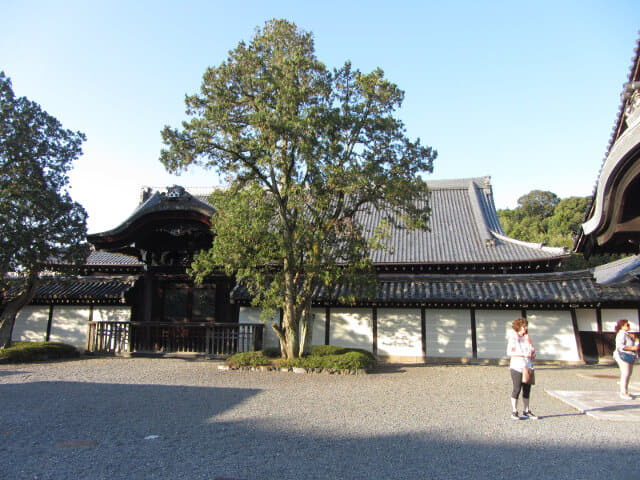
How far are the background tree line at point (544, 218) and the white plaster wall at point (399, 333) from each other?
26587 mm

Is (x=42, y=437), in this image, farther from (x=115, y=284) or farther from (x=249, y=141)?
(x=115, y=284)

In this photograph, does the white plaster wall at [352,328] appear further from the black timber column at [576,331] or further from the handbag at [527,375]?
the handbag at [527,375]

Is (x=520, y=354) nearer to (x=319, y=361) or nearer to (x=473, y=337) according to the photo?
(x=319, y=361)

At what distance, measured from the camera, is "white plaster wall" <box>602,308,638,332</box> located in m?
14.3

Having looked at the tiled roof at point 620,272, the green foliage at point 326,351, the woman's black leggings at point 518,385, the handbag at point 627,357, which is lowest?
the green foliage at point 326,351

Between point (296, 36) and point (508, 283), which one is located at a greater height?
point (296, 36)

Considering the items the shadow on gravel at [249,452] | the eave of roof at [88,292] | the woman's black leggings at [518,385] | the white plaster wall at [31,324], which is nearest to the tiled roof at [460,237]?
the woman's black leggings at [518,385]

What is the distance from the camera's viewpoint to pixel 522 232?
50875 mm

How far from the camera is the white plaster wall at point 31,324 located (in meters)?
17.4

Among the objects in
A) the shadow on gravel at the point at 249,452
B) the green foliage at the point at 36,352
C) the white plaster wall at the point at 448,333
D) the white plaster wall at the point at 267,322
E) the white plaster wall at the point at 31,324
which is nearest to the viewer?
the shadow on gravel at the point at 249,452

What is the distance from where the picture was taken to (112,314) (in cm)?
1723

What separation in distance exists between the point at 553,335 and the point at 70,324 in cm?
1854

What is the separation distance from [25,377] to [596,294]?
57.1ft

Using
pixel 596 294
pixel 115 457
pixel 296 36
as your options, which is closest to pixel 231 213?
pixel 296 36
